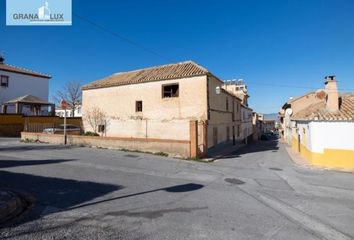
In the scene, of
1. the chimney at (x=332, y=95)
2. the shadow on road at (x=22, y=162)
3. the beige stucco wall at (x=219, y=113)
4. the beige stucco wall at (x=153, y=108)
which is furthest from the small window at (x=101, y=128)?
the chimney at (x=332, y=95)

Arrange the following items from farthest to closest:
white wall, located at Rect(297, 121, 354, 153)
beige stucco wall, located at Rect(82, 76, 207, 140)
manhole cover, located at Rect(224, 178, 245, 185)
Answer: beige stucco wall, located at Rect(82, 76, 207, 140), white wall, located at Rect(297, 121, 354, 153), manhole cover, located at Rect(224, 178, 245, 185)

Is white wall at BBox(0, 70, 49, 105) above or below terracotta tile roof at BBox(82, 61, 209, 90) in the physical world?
above

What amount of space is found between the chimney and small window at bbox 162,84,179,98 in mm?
10797

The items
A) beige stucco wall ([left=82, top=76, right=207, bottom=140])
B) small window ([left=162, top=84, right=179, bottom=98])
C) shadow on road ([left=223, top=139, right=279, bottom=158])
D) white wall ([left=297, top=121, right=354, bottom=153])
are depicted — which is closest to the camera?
white wall ([left=297, top=121, right=354, bottom=153])

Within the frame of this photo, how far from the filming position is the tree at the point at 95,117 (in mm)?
22797

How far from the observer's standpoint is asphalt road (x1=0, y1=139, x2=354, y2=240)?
464cm

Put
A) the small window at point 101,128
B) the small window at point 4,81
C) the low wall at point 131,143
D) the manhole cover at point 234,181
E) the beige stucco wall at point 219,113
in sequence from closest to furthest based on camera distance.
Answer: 1. the manhole cover at point 234,181
2. the low wall at point 131,143
3. the beige stucco wall at point 219,113
4. the small window at point 101,128
5. the small window at point 4,81

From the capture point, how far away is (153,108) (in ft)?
64.8

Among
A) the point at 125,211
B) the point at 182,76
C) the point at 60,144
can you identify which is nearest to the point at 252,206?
the point at 125,211

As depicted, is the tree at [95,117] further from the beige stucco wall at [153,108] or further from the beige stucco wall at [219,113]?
the beige stucco wall at [219,113]

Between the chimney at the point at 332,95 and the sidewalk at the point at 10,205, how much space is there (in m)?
16.8

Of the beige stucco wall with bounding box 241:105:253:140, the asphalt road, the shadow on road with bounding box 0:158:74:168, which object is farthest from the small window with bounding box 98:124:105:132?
the beige stucco wall with bounding box 241:105:253:140

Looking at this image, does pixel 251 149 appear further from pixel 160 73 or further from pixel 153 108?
pixel 160 73

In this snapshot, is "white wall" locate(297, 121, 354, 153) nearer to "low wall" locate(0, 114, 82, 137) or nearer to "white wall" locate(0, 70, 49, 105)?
"low wall" locate(0, 114, 82, 137)
